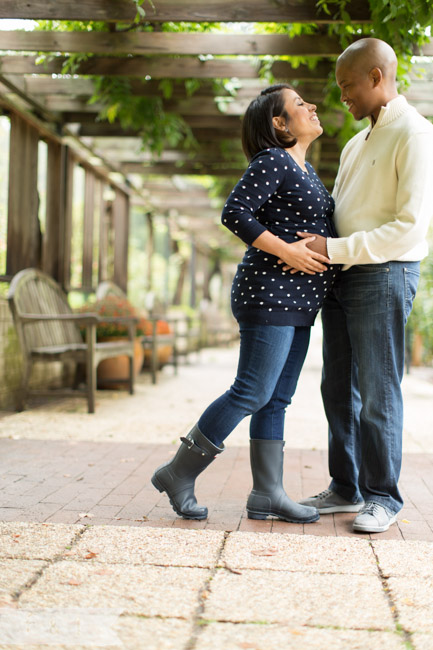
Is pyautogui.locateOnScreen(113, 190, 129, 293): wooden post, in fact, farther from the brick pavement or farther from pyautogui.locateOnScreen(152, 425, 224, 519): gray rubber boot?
pyautogui.locateOnScreen(152, 425, 224, 519): gray rubber boot

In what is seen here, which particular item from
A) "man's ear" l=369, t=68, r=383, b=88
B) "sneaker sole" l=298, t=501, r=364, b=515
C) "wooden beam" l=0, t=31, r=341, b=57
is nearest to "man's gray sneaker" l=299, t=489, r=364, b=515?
"sneaker sole" l=298, t=501, r=364, b=515

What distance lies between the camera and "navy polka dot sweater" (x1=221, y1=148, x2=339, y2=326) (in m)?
2.49

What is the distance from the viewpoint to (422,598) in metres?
1.93

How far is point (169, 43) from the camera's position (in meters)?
4.96

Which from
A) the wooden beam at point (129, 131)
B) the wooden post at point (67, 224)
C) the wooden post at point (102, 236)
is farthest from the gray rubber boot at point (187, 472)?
the wooden post at point (102, 236)

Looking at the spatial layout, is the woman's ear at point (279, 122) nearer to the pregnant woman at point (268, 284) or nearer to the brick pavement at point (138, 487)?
the pregnant woman at point (268, 284)

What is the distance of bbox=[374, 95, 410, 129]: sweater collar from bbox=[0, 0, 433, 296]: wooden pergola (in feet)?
6.50

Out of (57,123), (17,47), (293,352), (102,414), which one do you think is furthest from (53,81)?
(293,352)

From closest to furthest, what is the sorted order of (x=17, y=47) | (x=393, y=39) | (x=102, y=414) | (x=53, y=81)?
1. (x=393, y=39)
2. (x=17, y=47)
3. (x=102, y=414)
4. (x=53, y=81)

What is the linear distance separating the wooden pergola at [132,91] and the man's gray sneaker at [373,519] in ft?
9.77

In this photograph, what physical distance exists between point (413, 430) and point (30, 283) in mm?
3221

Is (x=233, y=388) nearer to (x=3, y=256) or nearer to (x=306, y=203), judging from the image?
(x=306, y=203)

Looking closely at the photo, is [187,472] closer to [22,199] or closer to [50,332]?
[50,332]

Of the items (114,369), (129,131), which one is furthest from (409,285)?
(129,131)
